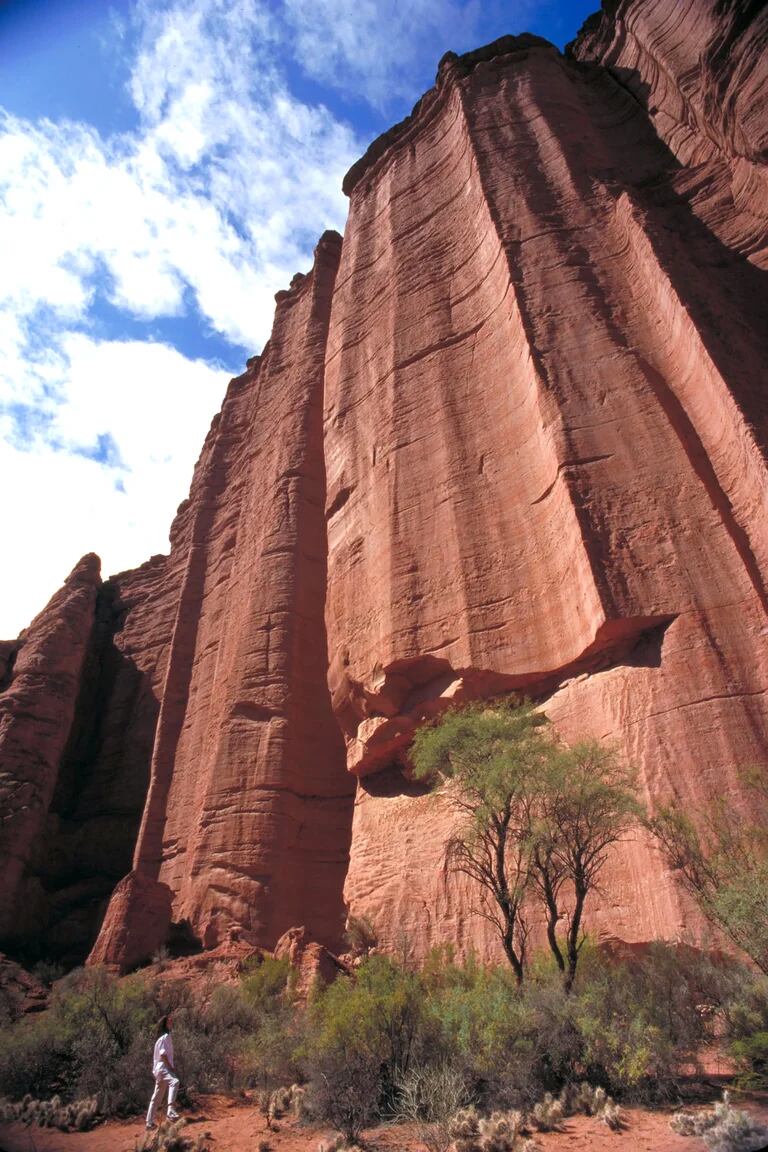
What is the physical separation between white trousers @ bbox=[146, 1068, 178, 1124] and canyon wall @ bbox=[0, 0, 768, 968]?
5.19 m

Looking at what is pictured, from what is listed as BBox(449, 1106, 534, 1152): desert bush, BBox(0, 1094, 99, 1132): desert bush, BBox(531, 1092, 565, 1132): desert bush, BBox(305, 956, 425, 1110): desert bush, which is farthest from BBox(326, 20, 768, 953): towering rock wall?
BBox(0, 1094, 99, 1132): desert bush

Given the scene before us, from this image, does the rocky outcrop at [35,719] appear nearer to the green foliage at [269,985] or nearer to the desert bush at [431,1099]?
the green foliage at [269,985]

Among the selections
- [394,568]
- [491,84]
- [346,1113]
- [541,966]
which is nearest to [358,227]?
[491,84]

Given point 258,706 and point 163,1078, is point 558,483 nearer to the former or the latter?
point 258,706

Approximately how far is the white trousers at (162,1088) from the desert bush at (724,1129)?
463cm

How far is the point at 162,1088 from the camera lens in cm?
767

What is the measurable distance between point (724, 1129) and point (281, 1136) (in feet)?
13.1

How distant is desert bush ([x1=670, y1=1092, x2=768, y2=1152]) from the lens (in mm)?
4625

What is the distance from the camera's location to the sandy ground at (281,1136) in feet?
17.1

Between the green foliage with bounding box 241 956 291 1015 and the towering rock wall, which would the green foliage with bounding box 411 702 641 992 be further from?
the green foliage with bounding box 241 956 291 1015

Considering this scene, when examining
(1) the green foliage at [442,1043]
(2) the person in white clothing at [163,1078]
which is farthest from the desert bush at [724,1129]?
(2) the person in white clothing at [163,1078]

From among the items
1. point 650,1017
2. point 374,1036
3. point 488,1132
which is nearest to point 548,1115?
point 488,1132

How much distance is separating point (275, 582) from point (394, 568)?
23.4 feet

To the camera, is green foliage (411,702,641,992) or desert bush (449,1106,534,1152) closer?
desert bush (449,1106,534,1152)
